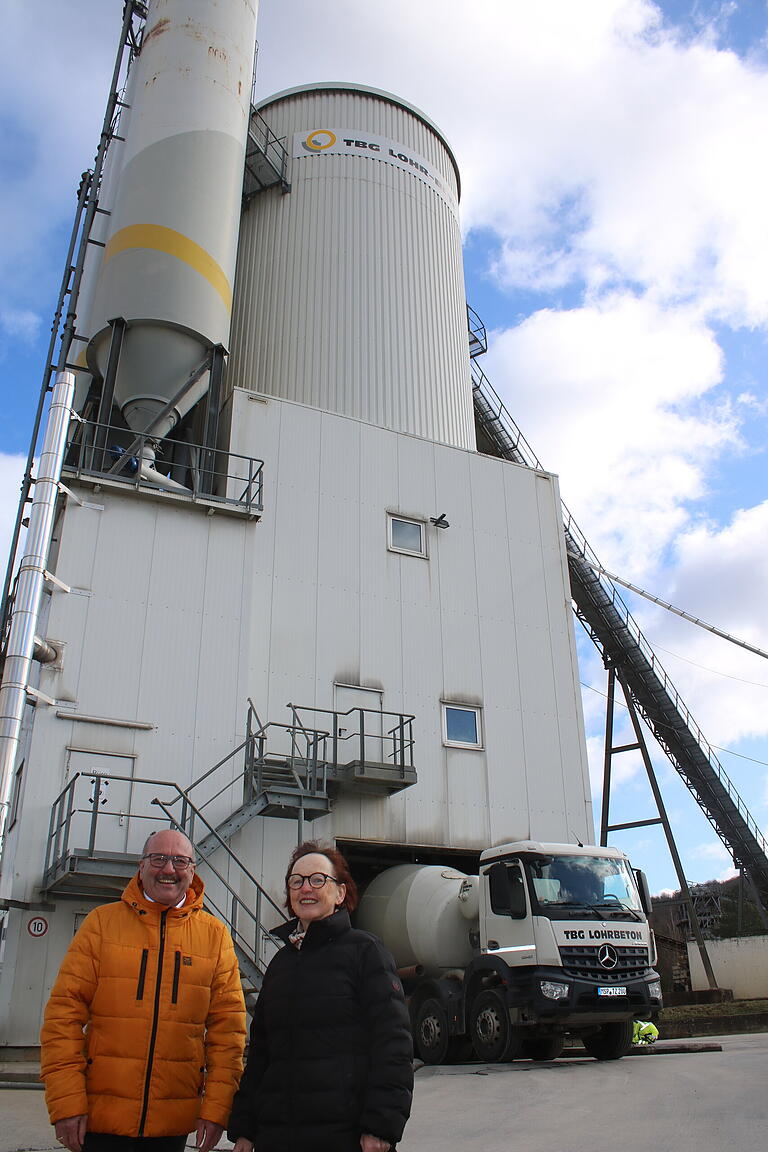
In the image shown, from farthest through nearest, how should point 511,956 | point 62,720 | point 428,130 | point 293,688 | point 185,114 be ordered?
point 428,130 → point 185,114 → point 293,688 → point 62,720 → point 511,956

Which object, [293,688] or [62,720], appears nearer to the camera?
[62,720]

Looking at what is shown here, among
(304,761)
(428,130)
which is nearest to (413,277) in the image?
(428,130)

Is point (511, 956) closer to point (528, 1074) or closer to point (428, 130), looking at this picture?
point (528, 1074)

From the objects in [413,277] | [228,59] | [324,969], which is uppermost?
[228,59]

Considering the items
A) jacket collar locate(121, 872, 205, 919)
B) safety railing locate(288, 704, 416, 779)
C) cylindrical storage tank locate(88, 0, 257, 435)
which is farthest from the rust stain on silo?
jacket collar locate(121, 872, 205, 919)

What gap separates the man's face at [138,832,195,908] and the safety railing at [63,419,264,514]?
504 inches

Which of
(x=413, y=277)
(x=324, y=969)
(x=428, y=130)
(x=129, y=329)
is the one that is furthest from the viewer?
(x=428, y=130)

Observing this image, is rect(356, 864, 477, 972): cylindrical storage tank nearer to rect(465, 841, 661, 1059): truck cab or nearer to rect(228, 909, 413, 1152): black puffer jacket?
rect(465, 841, 661, 1059): truck cab

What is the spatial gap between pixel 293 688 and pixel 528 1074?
843cm

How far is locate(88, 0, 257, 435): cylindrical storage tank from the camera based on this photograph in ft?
63.3

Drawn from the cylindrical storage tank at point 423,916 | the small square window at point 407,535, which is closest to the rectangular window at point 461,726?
the cylindrical storage tank at point 423,916

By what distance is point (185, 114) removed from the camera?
2139 cm

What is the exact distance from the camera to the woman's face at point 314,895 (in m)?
4.23

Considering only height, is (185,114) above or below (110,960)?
above
